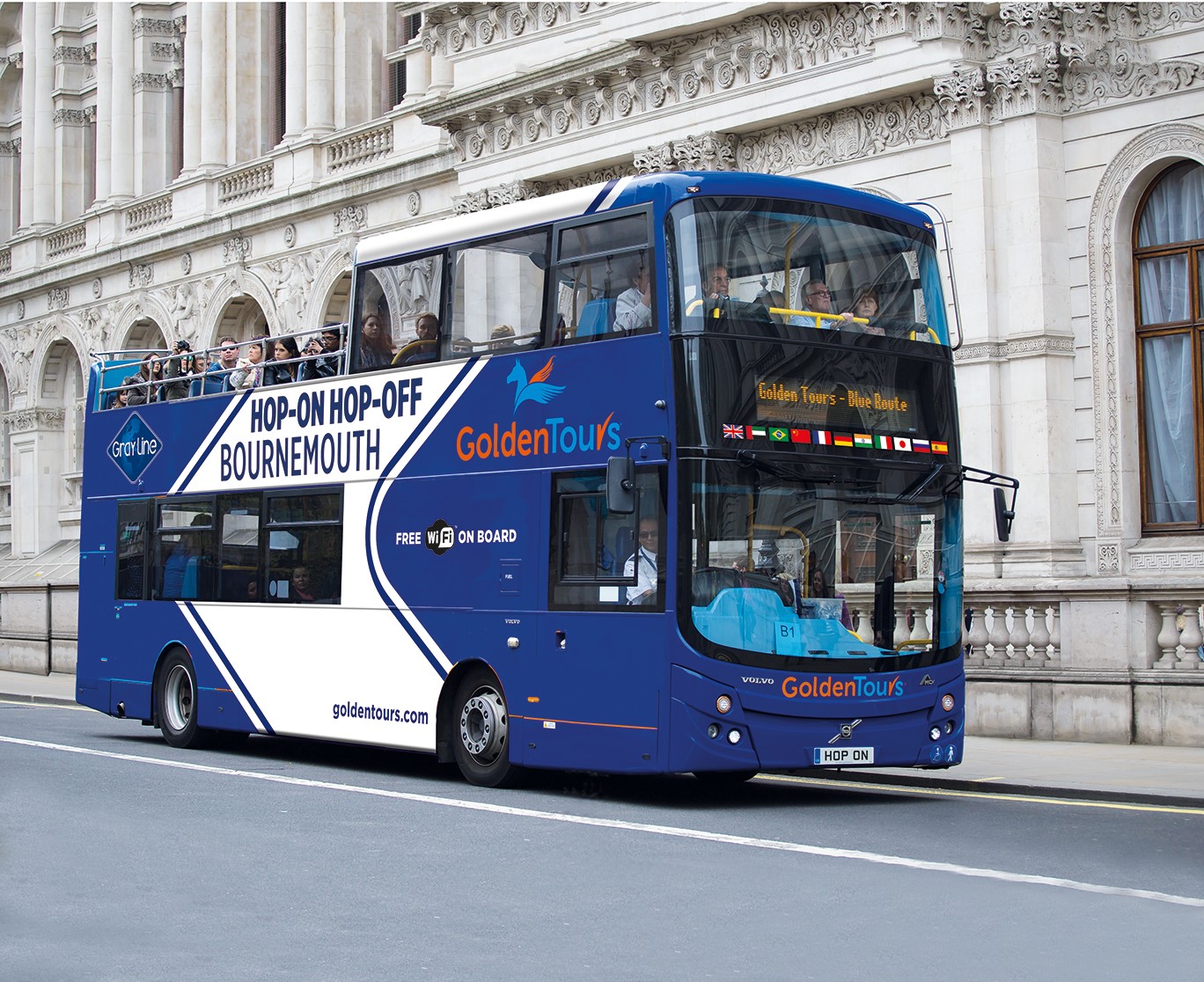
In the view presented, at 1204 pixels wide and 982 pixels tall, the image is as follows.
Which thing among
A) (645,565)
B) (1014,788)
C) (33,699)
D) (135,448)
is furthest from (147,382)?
(33,699)

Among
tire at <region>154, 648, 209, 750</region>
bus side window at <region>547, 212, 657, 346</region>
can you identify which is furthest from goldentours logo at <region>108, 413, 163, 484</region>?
bus side window at <region>547, 212, 657, 346</region>

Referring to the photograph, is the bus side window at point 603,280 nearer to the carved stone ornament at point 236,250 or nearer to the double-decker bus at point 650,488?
the double-decker bus at point 650,488

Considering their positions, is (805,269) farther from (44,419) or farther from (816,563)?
(44,419)

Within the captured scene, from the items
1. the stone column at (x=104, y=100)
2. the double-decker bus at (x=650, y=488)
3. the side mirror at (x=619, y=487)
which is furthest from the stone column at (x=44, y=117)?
the side mirror at (x=619, y=487)

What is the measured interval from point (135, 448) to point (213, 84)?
21.3m

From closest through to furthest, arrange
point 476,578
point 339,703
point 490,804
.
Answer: point 490,804 → point 476,578 → point 339,703

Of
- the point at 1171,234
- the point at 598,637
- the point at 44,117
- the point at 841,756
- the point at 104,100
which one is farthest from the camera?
the point at 44,117

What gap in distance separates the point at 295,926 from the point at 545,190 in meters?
20.5

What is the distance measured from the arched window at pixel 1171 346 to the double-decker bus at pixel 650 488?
6.80 metres

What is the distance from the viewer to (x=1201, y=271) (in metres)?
20.0

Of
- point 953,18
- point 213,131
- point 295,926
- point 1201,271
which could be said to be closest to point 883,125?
point 953,18

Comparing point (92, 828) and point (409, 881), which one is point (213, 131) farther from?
point (409, 881)

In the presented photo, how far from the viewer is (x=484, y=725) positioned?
14867 millimetres

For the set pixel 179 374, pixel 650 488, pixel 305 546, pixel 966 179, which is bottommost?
pixel 305 546
